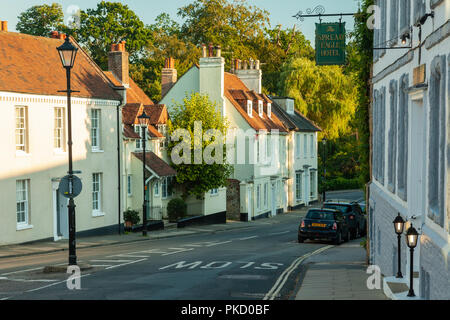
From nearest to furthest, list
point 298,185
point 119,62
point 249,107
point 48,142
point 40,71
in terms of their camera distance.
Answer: point 48,142, point 40,71, point 119,62, point 249,107, point 298,185

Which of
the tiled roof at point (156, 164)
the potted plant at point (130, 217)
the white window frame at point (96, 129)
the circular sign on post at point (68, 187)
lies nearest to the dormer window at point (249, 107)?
the tiled roof at point (156, 164)

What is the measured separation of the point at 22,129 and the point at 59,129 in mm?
2580

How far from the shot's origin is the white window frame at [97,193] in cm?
3547

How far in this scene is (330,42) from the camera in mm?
20672

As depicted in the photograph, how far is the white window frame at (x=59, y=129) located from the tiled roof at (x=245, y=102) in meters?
19.6

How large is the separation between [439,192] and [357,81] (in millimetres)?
14701

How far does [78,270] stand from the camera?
20.5 meters

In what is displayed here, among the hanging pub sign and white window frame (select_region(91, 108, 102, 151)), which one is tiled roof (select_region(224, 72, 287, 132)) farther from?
the hanging pub sign

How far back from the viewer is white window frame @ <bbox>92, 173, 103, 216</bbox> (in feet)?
116

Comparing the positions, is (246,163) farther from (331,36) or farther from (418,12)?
(418,12)

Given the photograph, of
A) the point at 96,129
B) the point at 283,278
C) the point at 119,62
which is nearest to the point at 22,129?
the point at 96,129

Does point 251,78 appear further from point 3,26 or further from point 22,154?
point 22,154

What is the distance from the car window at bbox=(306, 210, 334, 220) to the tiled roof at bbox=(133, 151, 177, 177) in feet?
36.6

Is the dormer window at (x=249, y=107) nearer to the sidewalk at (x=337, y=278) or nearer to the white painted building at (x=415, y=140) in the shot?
the sidewalk at (x=337, y=278)
